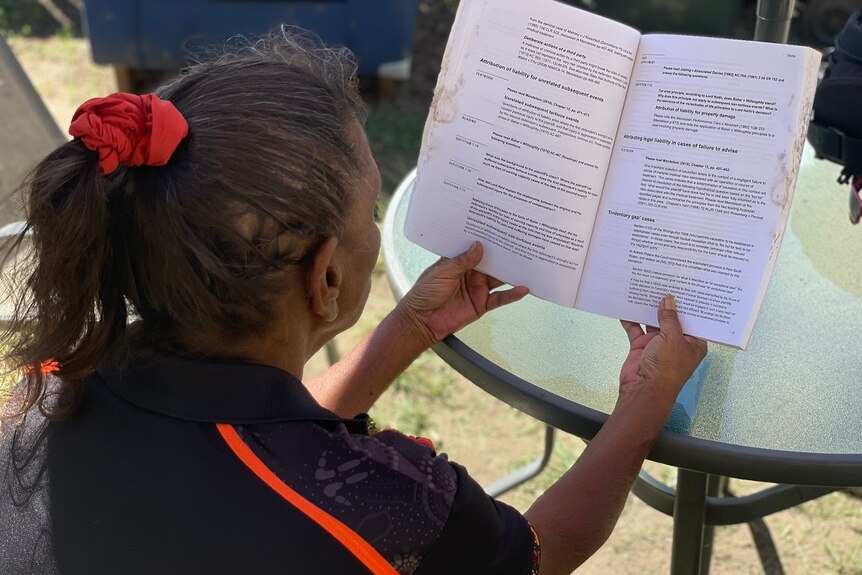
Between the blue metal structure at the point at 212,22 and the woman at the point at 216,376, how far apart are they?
2.44 metres

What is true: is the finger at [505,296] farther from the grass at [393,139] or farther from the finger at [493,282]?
the grass at [393,139]

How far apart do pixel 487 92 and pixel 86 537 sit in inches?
23.9

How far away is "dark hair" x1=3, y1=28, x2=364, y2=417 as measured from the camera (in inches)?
31.6

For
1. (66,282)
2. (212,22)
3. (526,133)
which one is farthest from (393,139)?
(66,282)

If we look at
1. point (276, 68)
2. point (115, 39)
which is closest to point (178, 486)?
point (276, 68)

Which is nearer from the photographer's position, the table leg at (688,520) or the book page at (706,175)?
the book page at (706,175)

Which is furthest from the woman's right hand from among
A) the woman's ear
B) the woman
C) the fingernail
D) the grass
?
the grass

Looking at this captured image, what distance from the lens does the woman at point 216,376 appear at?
2.53 ft

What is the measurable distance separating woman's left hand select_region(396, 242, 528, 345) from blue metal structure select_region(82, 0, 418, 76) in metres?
2.28

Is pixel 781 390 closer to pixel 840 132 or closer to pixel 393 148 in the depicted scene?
pixel 840 132

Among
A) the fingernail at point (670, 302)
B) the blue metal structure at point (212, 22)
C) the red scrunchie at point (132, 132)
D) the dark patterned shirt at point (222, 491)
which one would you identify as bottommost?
the dark patterned shirt at point (222, 491)

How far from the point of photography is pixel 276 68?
0.88 metres

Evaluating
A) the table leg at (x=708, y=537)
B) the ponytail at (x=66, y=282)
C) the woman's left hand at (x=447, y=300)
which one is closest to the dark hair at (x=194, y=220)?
the ponytail at (x=66, y=282)

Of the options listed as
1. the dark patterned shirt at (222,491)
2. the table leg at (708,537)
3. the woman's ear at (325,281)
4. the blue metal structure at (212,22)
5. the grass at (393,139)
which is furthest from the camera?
the blue metal structure at (212,22)
